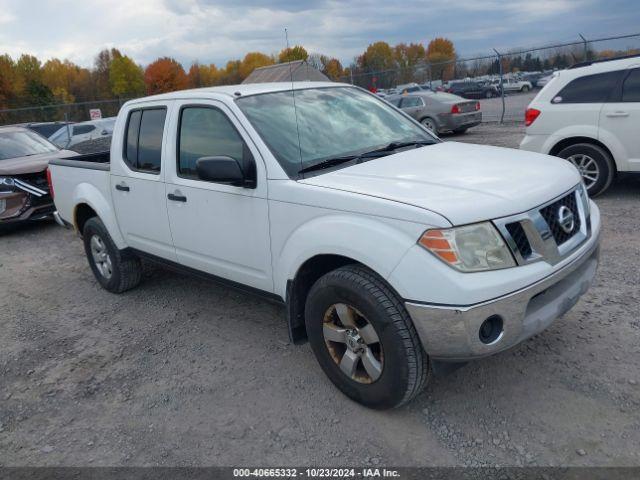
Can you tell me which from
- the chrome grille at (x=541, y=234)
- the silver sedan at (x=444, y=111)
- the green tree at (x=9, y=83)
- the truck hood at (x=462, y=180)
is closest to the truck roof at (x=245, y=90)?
the truck hood at (x=462, y=180)

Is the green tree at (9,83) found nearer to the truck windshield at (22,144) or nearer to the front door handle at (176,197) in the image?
the truck windshield at (22,144)

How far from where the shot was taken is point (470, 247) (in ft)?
8.83

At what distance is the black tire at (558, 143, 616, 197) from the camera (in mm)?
7109

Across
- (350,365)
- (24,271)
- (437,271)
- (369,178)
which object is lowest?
(24,271)

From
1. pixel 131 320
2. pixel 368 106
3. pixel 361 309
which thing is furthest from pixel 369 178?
pixel 131 320

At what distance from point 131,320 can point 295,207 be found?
2.51 metres

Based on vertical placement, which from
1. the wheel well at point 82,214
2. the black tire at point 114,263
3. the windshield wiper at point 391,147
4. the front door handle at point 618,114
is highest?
the windshield wiper at point 391,147

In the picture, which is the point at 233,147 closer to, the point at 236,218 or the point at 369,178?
the point at 236,218

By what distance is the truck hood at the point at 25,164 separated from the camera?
8578mm

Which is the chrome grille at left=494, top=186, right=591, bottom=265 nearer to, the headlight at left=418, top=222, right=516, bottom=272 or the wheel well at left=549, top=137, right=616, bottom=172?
the headlight at left=418, top=222, right=516, bottom=272

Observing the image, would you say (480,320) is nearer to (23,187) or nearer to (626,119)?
(626,119)

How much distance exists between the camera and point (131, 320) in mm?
5008

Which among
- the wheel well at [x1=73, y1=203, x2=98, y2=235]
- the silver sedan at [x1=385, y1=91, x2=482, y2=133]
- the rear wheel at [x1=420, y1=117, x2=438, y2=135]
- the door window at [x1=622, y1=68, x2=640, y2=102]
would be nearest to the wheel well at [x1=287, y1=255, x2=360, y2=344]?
the wheel well at [x1=73, y1=203, x2=98, y2=235]

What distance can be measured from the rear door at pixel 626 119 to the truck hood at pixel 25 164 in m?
7.88
